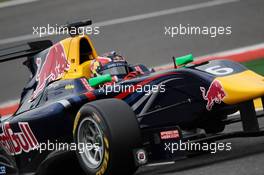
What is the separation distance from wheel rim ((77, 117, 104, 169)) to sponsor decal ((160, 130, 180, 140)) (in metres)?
0.60

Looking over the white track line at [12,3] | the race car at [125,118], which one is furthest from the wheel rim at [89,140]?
the white track line at [12,3]

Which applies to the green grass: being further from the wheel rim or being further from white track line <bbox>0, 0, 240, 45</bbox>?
the wheel rim

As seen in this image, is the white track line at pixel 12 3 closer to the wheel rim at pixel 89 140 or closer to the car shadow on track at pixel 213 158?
the car shadow on track at pixel 213 158

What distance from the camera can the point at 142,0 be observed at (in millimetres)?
16766

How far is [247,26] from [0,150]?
776 centimetres

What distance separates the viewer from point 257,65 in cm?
1180

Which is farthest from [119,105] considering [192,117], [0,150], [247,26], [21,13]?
[21,13]

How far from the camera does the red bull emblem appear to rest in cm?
695

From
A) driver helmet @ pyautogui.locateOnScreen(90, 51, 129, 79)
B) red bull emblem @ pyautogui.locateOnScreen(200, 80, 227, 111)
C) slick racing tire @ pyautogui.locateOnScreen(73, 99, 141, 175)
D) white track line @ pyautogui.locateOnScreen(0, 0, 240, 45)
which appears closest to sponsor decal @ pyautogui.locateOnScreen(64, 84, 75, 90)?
driver helmet @ pyautogui.locateOnScreen(90, 51, 129, 79)

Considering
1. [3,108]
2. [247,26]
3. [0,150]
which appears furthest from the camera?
[247,26]

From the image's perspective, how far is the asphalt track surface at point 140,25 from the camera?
13820 mm

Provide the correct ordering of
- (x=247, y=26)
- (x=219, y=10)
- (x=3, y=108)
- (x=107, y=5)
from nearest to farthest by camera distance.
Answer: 1. (x=3, y=108)
2. (x=247, y=26)
3. (x=219, y=10)
4. (x=107, y=5)

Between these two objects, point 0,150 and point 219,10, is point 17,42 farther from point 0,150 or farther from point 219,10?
point 0,150

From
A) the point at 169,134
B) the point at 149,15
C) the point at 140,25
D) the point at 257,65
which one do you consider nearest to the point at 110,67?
the point at 169,134
